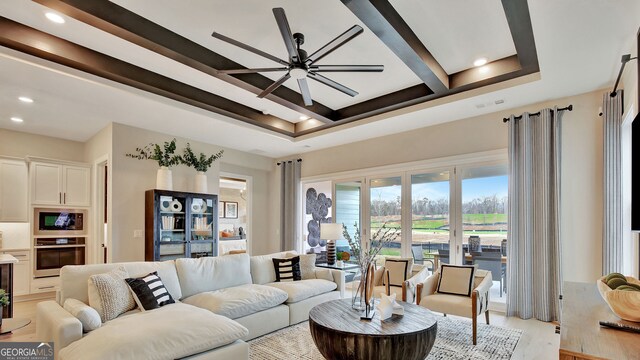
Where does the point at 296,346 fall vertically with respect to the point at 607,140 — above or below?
below

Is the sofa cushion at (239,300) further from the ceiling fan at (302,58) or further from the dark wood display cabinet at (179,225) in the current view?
the ceiling fan at (302,58)

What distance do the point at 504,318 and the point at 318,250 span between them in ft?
12.1

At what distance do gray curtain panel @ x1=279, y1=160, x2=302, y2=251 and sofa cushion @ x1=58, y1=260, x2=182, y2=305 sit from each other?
146 inches

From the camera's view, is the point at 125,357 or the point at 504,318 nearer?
the point at 125,357

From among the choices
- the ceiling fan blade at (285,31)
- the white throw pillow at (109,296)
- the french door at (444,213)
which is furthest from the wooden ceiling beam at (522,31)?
the white throw pillow at (109,296)

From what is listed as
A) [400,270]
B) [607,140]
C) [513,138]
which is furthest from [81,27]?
[607,140]

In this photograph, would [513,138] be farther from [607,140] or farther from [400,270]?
[400,270]

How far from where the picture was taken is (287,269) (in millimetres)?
4566

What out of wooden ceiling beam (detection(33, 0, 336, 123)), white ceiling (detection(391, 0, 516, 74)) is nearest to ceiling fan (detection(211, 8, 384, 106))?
white ceiling (detection(391, 0, 516, 74))

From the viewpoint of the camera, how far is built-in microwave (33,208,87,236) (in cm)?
542

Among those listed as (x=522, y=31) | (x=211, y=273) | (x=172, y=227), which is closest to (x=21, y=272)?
(x=172, y=227)

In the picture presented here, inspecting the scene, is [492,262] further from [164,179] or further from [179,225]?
[164,179]

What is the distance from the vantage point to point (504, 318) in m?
4.23
